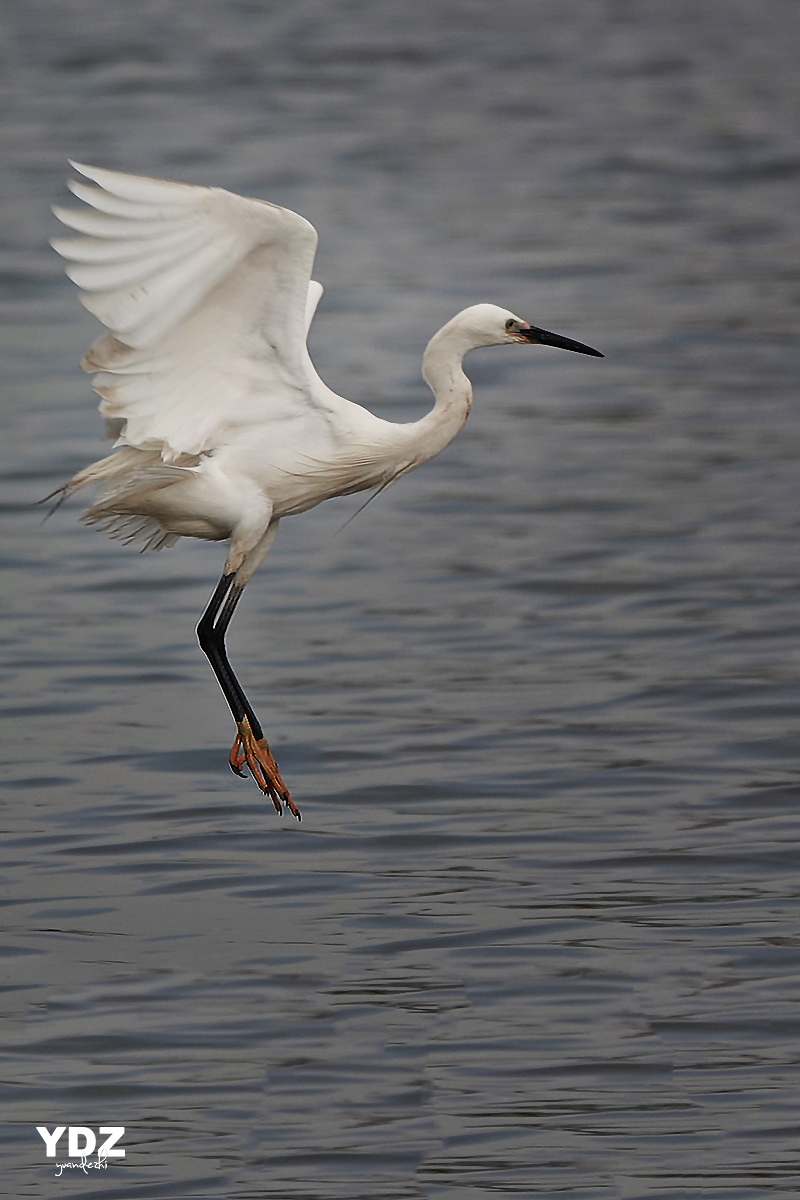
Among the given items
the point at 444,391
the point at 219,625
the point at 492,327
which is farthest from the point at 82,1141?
the point at 492,327

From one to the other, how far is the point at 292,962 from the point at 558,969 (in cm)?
98

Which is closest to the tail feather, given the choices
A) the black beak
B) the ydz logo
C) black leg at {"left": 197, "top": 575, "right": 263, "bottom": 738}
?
black leg at {"left": 197, "top": 575, "right": 263, "bottom": 738}

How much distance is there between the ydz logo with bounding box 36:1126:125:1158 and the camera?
7934 millimetres

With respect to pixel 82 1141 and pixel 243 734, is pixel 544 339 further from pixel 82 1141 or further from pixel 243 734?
pixel 82 1141

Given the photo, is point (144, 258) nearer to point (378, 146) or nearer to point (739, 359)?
point (739, 359)

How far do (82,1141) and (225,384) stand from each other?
293 centimetres

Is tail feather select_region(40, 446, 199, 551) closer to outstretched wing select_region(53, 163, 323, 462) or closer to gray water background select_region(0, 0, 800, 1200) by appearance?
outstretched wing select_region(53, 163, 323, 462)

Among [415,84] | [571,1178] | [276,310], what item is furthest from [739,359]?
[415,84]

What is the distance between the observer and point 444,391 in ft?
31.5

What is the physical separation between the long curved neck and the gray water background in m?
1.74

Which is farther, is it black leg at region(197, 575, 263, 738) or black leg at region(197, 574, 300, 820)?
black leg at region(197, 575, 263, 738)

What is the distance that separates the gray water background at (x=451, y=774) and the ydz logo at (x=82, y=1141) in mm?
67

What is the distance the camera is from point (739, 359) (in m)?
19.0

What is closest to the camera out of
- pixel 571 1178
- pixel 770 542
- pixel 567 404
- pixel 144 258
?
pixel 571 1178
